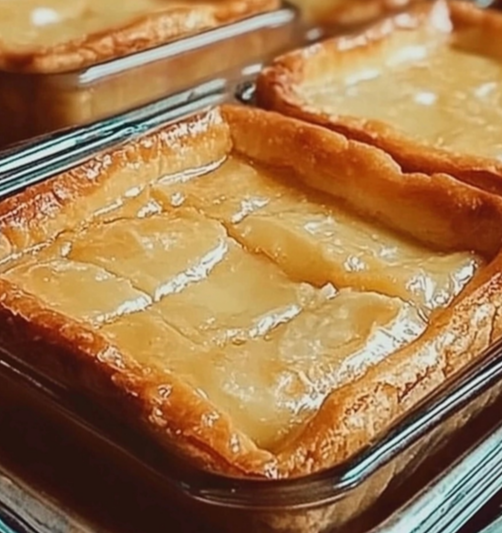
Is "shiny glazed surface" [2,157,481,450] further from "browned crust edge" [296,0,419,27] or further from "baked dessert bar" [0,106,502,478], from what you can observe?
"browned crust edge" [296,0,419,27]

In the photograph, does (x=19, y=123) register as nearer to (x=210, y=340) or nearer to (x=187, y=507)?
(x=210, y=340)

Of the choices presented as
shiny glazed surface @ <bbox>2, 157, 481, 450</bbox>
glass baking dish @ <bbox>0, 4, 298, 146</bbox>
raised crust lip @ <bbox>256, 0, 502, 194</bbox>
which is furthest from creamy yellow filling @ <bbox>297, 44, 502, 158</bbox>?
shiny glazed surface @ <bbox>2, 157, 481, 450</bbox>

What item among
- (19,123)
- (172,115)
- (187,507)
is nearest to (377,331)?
(187,507)

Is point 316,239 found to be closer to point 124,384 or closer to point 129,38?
point 124,384

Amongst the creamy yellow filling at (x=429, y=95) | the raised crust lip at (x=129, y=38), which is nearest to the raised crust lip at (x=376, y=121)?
the creamy yellow filling at (x=429, y=95)

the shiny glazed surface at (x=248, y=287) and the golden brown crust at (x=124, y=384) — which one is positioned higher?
the golden brown crust at (x=124, y=384)

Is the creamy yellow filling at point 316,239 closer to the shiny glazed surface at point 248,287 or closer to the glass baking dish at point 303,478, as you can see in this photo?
the shiny glazed surface at point 248,287
